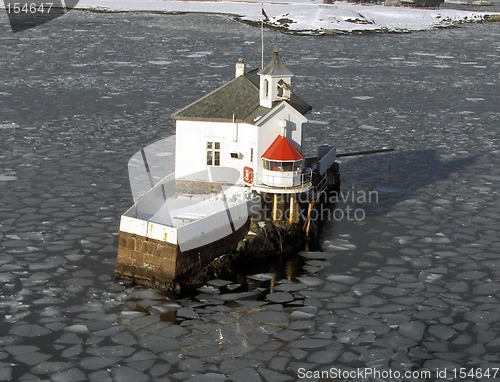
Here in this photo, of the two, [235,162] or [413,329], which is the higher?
[235,162]

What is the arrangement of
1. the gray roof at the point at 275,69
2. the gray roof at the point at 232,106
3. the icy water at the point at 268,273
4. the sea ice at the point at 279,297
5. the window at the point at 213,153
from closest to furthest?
1. the icy water at the point at 268,273
2. the sea ice at the point at 279,297
3. the gray roof at the point at 275,69
4. the gray roof at the point at 232,106
5. the window at the point at 213,153

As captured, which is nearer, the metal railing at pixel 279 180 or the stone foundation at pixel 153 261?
the stone foundation at pixel 153 261

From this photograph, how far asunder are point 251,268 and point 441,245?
6.04 meters

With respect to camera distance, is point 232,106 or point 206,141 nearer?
point 206,141

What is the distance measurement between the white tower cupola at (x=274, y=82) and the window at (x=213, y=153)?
196 cm

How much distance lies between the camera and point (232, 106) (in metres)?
26.8

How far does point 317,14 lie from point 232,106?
65.0 m

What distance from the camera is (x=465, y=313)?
69.5 ft

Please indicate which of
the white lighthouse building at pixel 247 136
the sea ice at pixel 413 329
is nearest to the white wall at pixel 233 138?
the white lighthouse building at pixel 247 136

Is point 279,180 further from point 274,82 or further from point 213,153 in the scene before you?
point 274,82

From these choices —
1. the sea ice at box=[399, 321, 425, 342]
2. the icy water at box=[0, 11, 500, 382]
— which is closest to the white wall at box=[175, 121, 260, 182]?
the icy water at box=[0, 11, 500, 382]

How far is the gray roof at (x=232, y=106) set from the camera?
26375 millimetres

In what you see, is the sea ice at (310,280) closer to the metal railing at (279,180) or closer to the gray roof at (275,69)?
the metal railing at (279,180)

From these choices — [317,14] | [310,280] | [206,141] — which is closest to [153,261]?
[310,280]
